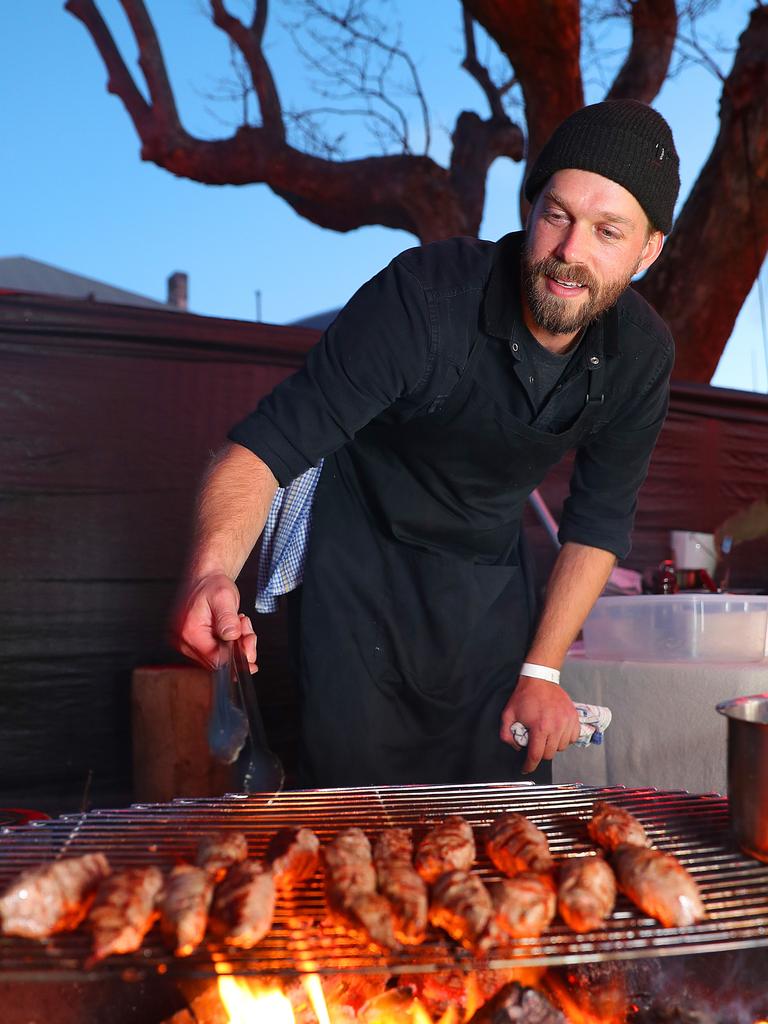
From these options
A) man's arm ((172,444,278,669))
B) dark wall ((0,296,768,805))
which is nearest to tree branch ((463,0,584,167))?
dark wall ((0,296,768,805))

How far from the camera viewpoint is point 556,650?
2.31 meters

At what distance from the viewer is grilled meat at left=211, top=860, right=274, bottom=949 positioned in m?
1.10

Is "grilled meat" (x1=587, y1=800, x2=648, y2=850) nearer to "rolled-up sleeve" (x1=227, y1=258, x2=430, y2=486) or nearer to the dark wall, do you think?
"rolled-up sleeve" (x1=227, y1=258, x2=430, y2=486)

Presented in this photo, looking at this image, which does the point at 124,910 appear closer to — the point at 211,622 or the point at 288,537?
the point at 211,622

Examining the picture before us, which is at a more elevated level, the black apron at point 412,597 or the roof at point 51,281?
the roof at point 51,281

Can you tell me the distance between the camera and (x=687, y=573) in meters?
3.24

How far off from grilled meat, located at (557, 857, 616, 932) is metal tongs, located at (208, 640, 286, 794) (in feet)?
1.67

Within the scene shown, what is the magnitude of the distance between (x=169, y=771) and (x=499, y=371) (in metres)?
2.14

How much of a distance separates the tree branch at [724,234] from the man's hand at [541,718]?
4.54m

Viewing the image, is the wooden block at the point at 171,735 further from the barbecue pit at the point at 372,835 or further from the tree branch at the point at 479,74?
the tree branch at the point at 479,74

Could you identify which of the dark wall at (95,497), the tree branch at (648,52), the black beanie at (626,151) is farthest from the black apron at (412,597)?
the tree branch at (648,52)

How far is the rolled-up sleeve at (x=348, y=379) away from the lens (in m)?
1.83

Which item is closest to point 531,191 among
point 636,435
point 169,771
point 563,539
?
point 636,435

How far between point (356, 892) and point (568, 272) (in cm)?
135
